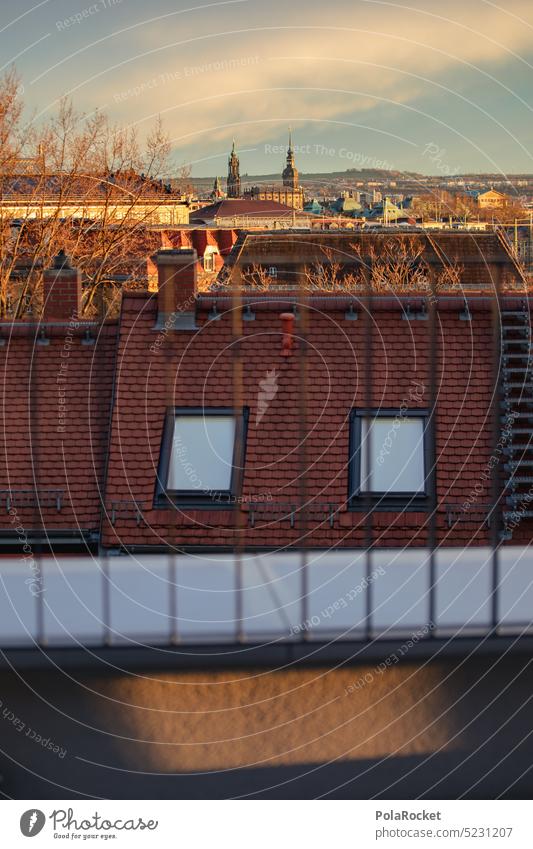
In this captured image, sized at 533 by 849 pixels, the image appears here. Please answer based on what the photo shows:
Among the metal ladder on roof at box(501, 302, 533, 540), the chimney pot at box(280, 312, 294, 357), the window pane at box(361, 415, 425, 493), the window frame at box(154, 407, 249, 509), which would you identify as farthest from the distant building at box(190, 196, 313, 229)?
the window pane at box(361, 415, 425, 493)

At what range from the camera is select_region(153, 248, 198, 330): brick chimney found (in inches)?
390

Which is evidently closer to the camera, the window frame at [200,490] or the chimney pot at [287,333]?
the window frame at [200,490]

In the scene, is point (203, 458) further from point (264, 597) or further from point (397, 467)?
point (264, 597)

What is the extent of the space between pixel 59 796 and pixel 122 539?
4.45 meters

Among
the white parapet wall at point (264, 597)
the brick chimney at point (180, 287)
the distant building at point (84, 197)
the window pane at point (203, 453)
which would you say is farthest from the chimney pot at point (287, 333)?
the distant building at point (84, 197)

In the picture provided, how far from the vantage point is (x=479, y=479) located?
8242 millimetres

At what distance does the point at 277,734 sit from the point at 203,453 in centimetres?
481

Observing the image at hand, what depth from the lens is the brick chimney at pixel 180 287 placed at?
9914 millimetres

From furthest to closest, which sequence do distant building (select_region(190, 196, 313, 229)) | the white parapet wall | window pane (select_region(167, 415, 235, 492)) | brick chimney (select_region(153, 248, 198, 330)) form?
distant building (select_region(190, 196, 313, 229)), brick chimney (select_region(153, 248, 198, 330)), window pane (select_region(167, 415, 235, 492)), the white parapet wall

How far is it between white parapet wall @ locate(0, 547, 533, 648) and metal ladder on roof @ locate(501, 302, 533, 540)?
3510mm

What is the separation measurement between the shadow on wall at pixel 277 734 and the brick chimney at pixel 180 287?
20.7 feet

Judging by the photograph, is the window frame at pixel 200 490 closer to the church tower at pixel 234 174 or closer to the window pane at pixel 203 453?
the window pane at pixel 203 453

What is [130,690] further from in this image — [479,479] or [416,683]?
[479,479]

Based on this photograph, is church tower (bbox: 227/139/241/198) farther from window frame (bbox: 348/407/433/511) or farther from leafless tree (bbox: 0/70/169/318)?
window frame (bbox: 348/407/433/511)
